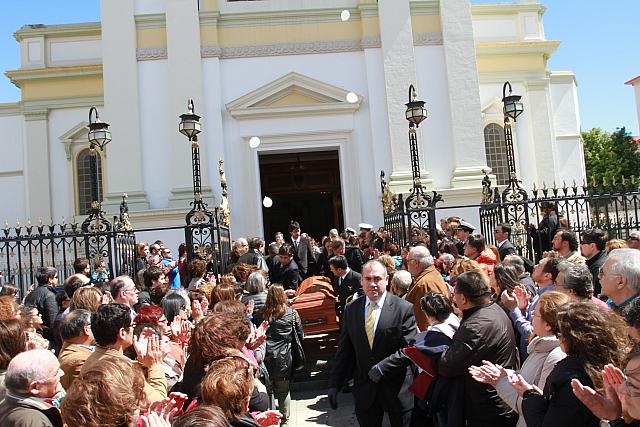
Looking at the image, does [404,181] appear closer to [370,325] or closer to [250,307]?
[250,307]

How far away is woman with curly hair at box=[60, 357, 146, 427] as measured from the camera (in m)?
3.14

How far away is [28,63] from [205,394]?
23.7 meters

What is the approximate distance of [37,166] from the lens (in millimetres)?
23484

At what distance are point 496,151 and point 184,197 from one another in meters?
11.5

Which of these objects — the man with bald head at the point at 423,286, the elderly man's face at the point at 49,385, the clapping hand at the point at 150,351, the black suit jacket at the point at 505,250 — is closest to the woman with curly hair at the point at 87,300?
the clapping hand at the point at 150,351

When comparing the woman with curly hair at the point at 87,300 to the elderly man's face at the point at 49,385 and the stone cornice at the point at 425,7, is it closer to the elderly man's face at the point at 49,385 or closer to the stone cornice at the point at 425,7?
the elderly man's face at the point at 49,385

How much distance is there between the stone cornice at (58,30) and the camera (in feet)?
78.5

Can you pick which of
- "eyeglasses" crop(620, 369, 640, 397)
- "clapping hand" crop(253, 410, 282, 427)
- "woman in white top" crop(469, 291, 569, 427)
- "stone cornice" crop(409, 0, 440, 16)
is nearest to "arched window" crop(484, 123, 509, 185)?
"stone cornice" crop(409, 0, 440, 16)

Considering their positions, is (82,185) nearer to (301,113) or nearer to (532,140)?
(301,113)

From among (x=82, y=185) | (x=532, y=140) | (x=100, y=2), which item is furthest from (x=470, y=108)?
(x=82, y=185)

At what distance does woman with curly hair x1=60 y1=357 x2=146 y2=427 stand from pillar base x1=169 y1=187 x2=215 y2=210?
1606 cm

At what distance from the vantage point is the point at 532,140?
23.7 m

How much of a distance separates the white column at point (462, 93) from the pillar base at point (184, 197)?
730 cm

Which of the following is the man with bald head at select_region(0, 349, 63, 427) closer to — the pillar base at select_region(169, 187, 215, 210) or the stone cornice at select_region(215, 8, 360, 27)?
the pillar base at select_region(169, 187, 215, 210)
